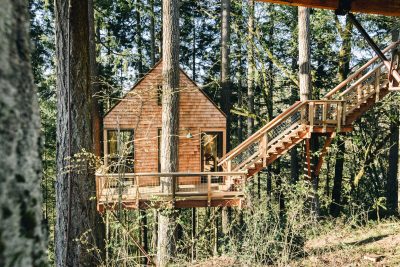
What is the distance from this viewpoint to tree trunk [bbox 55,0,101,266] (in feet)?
13.2

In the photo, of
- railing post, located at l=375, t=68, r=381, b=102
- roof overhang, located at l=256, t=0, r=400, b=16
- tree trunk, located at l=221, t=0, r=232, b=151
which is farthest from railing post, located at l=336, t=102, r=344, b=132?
tree trunk, located at l=221, t=0, r=232, b=151

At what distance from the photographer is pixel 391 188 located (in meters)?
15.1

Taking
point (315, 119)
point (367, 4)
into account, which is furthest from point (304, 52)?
point (367, 4)

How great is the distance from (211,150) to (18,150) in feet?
46.9

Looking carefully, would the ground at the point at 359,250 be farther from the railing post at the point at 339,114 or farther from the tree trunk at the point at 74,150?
the tree trunk at the point at 74,150

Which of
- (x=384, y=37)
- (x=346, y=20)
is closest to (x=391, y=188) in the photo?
(x=384, y=37)

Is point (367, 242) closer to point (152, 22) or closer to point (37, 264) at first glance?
point (37, 264)

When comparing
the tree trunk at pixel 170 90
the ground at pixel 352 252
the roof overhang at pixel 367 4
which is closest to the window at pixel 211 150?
the tree trunk at pixel 170 90

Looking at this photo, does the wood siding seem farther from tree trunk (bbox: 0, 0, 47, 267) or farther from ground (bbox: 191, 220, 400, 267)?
tree trunk (bbox: 0, 0, 47, 267)

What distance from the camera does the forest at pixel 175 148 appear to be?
1.95 ft

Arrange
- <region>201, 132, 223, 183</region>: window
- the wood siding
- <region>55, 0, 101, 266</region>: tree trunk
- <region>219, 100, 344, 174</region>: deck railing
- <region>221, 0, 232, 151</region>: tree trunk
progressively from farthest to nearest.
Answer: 1. <region>221, 0, 232, 151</region>: tree trunk
2. <region>201, 132, 223, 183</region>: window
3. the wood siding
4. <region>219, 100, 344, 174</region>: deck railing
5. <region>55, 0, 101, 266</region>: tree trunk

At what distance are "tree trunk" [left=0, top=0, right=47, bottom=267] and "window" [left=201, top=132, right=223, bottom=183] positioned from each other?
12.7 meters

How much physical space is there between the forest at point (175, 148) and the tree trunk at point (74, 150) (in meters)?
0.02

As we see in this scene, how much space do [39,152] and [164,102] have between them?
8.52 m
